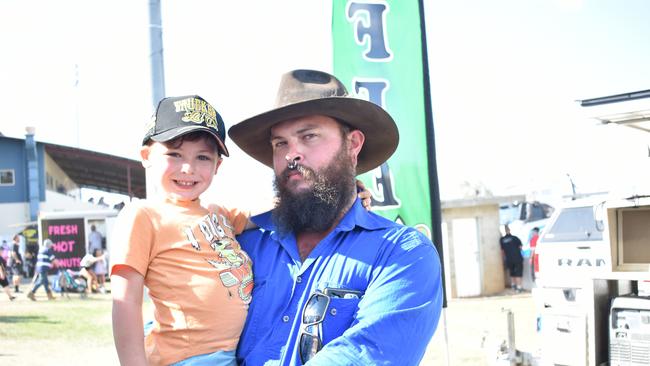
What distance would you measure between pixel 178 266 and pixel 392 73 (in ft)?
11.0

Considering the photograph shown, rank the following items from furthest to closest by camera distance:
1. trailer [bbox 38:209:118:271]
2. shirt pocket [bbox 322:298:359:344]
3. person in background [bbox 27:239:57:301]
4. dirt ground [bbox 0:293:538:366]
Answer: trailer [bbox 38:209:118:271] < person in background [bbox 27:239:57:301] < dirt ground [bbox 0:293:538:366] < shirt pocket [bbox 322:298:359:344]

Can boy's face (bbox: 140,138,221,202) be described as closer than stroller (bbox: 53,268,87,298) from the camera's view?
Yes

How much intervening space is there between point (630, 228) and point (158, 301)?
15.4 ft

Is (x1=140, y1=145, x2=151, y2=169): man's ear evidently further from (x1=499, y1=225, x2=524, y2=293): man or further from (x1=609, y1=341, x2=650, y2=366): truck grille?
(x1=499, y1=225, x2=524, y2=293): man

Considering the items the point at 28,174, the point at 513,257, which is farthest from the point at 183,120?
the point at 28,174

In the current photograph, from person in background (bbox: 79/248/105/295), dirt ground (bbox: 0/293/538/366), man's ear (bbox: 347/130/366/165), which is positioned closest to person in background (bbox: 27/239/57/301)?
person in background (bbox: 79/248/105/295)

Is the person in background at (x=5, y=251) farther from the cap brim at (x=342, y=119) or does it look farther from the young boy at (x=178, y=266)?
the young boy at (x=178, y=266)

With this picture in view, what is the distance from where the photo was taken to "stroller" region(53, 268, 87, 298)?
1831 centimetres

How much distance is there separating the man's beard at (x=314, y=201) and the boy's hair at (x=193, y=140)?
0.29 metres

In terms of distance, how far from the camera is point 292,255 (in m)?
2.15

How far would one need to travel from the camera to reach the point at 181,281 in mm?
1979

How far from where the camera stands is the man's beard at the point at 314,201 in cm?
221

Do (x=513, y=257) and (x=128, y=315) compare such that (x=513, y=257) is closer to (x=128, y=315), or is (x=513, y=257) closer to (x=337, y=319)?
(x=337, y=319)

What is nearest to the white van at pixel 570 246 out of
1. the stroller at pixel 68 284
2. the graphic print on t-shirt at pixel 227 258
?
the graphic print on t-shirt at pixel 227 258
